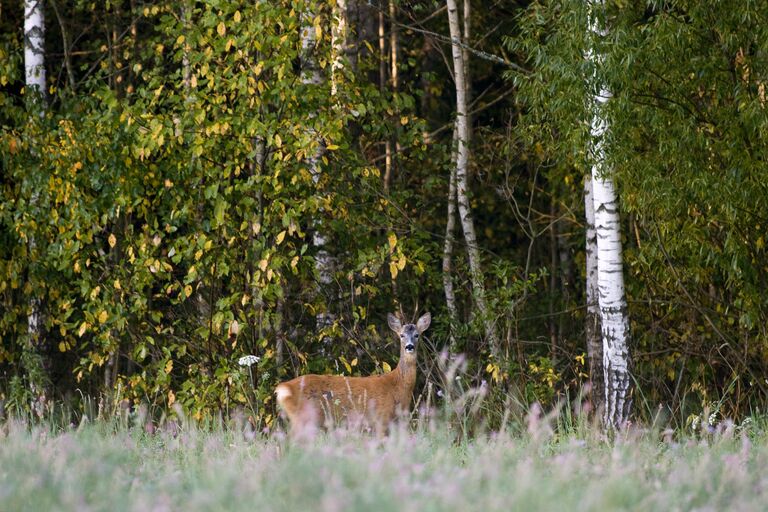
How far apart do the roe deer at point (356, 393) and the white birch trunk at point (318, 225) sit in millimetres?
1587

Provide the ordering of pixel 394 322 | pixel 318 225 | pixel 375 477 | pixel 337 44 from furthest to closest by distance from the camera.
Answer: pixel 318 225 < pixel 337 44 < pixel 394 322 < pixel 375 477

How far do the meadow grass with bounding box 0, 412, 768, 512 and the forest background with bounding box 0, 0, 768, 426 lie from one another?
309 cm

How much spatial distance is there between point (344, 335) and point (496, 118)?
29.9 ft

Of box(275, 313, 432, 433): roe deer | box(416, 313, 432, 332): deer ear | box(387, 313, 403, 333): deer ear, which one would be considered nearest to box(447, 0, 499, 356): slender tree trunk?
box(416, 313, 432, 332): deer ear

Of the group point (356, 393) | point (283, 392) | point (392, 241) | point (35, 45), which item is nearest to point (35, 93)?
point (35, 45)

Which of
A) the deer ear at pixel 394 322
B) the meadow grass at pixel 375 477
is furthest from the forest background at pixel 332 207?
the meadow grass at pixel 375 477

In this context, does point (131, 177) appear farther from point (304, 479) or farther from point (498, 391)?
point (304, 479)

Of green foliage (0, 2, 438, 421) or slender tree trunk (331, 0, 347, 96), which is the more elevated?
slender tree trunk (331, 0, 347, 96)

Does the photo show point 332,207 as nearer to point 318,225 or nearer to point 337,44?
point 318,225

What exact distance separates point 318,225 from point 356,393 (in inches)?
88.3

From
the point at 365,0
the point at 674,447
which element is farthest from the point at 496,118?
the point at 674,447

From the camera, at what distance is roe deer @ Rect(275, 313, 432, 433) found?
28.2 ft

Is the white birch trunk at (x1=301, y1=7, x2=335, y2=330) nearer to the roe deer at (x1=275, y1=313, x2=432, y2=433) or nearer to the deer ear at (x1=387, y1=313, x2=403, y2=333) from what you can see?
the deer ear at (x1=387, y1=313, x2=403, y2=333)

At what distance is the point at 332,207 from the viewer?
10.8m
